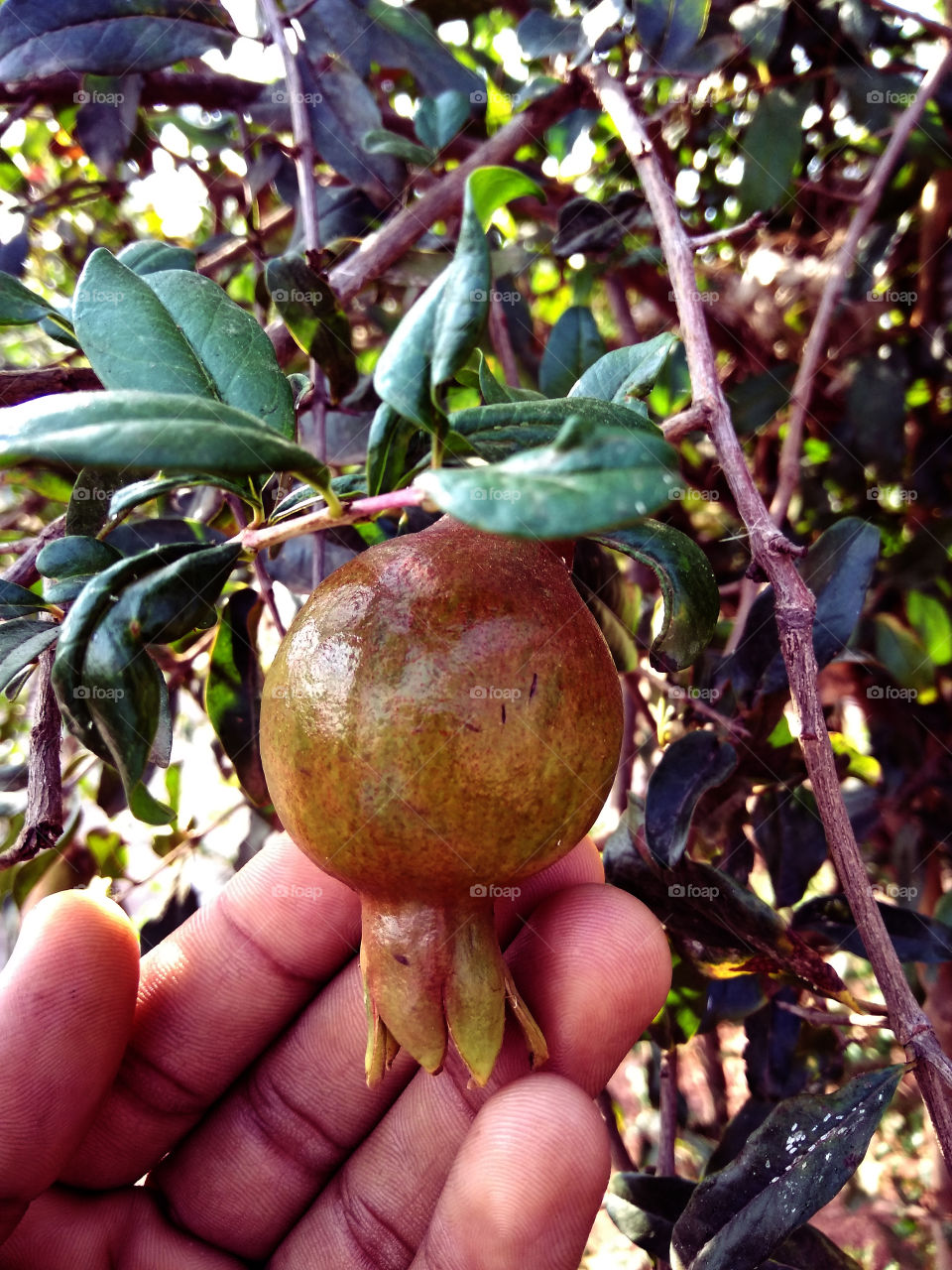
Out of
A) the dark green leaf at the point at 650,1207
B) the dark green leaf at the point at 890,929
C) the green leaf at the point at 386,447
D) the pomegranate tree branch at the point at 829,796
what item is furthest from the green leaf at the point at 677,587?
the dark green leaf at the point at 650,1207

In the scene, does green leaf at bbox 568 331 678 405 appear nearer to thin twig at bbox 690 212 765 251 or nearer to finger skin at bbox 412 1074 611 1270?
thin twig at bbox 690 212 765 251

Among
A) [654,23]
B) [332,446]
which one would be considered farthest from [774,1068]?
[654,23]

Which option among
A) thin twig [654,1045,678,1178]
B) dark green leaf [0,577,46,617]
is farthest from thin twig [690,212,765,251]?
thin twig [654,1045,678,1178]

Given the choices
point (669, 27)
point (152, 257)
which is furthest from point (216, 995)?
point (669, 27)

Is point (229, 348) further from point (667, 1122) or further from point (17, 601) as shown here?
Result: point (667, 1122)

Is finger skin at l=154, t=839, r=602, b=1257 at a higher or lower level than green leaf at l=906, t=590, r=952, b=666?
lower

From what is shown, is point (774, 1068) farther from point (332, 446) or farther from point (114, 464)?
point (114, 464)
